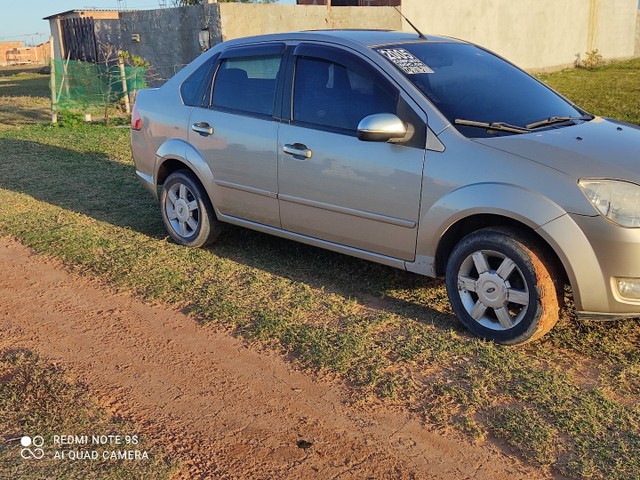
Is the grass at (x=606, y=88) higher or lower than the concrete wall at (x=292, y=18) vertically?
lower

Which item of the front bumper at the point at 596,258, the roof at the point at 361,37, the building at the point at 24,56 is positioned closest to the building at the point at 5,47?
the building at the point at 24,56

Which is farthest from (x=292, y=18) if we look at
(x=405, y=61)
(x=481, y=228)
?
(x=481, y=228)

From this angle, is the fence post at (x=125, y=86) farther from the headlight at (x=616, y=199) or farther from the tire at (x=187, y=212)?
the headlight at (x=616, y=199)

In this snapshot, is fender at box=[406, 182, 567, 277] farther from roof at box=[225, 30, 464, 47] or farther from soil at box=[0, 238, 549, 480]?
roof at box=[225, 30, 464, 47]

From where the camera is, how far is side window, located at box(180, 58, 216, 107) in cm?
589

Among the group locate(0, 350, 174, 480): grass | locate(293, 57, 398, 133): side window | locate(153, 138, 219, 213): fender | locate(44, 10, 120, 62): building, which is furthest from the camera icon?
locate(44, 10, 120, 62): building

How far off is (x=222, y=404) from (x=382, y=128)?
75.5 inches

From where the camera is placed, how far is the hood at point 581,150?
3896 millimetres

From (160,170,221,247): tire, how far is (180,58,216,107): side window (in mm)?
616

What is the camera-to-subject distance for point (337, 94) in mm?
4973

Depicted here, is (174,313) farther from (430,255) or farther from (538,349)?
(538,349)

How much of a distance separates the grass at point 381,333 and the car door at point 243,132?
552mm

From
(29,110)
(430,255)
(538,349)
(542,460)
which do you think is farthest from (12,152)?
(542,460)

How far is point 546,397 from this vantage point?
359cm
